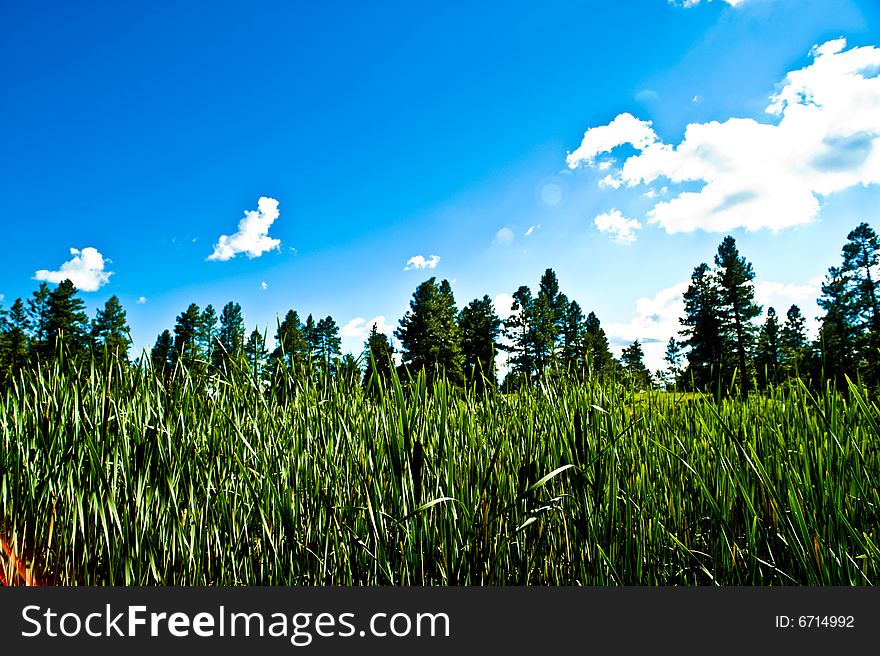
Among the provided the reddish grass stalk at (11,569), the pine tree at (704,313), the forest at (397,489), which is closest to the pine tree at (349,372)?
the forest at (397,489)

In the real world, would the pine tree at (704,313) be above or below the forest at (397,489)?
above

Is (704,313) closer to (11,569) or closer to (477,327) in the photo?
(477,327)

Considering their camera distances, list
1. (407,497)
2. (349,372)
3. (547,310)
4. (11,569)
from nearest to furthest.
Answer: (407,497)
(11,569)
(349,372)
(547,310)

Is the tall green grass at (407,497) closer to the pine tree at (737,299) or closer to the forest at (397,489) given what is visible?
the forest at (397,489)

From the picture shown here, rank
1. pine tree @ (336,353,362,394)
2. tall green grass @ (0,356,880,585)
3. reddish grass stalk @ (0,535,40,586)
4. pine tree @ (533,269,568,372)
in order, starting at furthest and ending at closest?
1. pine tree @ (533,269,568,372)
2. pine tree @ (336,353,362,394)
3. reddish grass stalk @ (0,535,40,586)
4. tall green grass @ (0,356,880,585)

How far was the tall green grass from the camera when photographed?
1.58m

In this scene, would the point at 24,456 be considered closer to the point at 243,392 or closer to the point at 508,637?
the point at 243,392

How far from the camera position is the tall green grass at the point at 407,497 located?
1.58 meters

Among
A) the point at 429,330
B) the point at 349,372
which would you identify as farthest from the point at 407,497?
the point at 429,330

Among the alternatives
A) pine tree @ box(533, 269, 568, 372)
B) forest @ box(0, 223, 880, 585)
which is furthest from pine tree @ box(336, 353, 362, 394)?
pine tree @ box(533, 269, 568, 372)

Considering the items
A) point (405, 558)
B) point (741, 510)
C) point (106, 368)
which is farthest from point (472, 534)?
point (106, 368)

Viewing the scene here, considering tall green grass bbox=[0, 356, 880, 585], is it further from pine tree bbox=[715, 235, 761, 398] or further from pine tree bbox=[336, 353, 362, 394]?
pine tree bbox=[715, 235, 761, 398]

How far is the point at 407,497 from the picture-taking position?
5.26 ft

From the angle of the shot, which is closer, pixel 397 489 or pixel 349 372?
pixel 397 489
